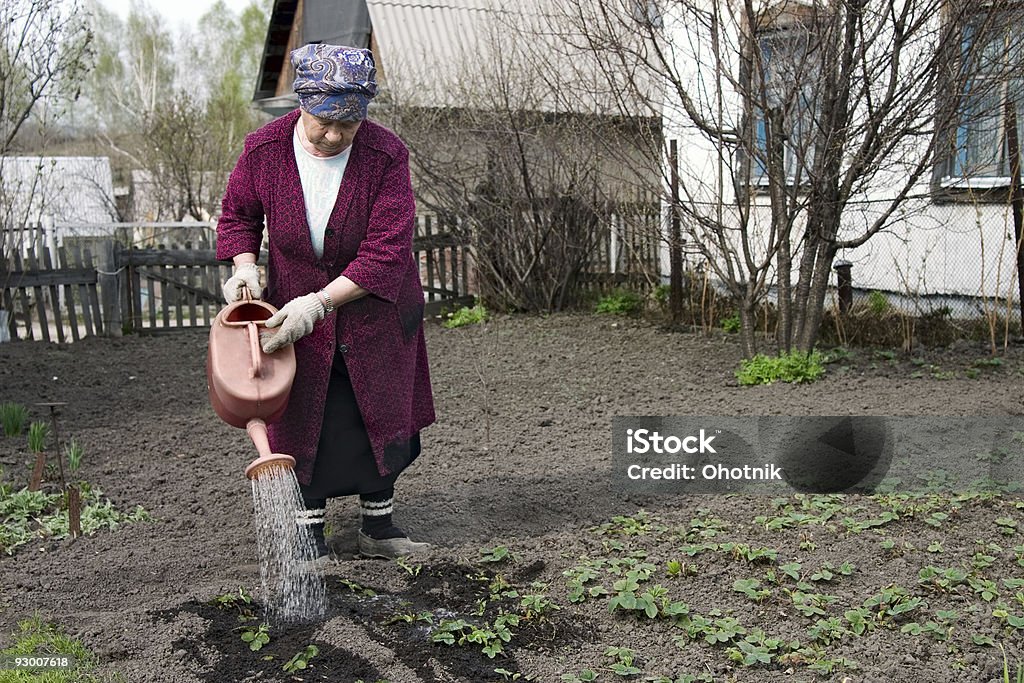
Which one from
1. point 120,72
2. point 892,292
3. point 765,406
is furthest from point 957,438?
point 120,72

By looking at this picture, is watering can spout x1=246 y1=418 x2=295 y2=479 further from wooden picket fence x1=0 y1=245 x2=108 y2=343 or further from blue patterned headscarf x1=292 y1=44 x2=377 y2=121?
wooden picket fence x1=0 y1=245 x2=108 y2=343

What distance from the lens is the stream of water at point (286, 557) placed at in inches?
129

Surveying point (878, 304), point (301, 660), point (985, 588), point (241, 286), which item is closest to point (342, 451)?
point (241, 286)

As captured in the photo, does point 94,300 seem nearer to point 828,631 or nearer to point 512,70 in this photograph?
point 512,70

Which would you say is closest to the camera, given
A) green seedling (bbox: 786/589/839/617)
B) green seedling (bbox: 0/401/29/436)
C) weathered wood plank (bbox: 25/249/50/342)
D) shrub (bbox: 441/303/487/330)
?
green seedling (bbox: 786/589/839/617)

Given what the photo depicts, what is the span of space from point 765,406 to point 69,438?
12.7 ft

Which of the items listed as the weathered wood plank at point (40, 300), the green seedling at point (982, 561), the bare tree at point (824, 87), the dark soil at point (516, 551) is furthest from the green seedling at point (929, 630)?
the weathered wood plank at point (40, 300)

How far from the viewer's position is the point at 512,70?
9406 mm

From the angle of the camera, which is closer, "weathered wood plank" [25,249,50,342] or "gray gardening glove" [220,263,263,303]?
"gray gardening glove" [220,263,263,303]

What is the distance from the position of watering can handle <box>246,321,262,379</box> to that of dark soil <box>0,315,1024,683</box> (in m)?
0.79

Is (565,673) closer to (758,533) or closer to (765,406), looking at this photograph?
(758,533)

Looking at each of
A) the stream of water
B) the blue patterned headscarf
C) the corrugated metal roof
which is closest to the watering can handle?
the stream of water

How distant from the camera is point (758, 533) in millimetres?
3805

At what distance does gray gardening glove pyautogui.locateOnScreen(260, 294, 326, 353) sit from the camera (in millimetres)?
3195
